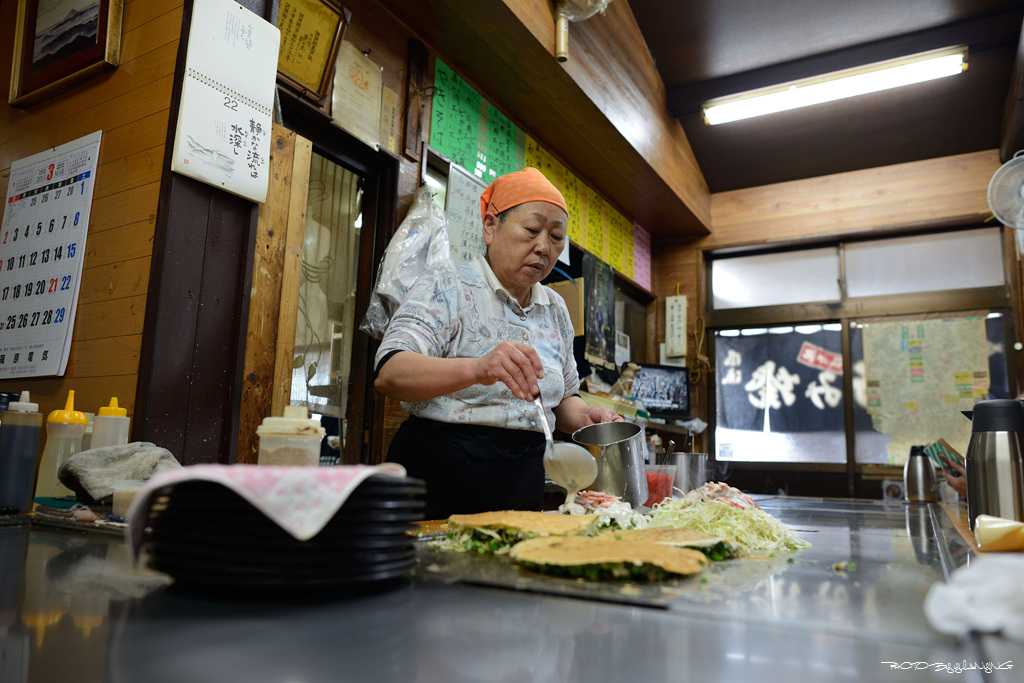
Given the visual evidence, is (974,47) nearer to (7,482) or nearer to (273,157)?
(273,157)

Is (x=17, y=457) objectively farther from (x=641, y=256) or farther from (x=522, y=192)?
(x=641, y=256)

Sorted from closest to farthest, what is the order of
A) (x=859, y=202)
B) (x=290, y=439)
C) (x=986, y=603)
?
(x=986, y=603)
(x=290, y=439)
(x=859, y=202)

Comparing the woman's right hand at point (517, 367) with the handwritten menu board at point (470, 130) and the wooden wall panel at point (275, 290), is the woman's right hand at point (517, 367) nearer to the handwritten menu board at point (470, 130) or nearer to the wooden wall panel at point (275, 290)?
the wooden wall panel at point (275, 290)

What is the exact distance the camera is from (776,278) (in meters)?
5.91

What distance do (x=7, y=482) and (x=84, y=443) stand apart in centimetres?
23

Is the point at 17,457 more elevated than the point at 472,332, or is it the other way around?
the point at 472,332

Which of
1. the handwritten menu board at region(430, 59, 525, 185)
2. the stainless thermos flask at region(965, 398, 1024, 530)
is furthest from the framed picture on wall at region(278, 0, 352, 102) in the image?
the stainless thermos flask at region(965, 398, 1024, 530)

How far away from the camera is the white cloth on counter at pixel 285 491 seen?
612 mm

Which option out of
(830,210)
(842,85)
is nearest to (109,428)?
(842,85)

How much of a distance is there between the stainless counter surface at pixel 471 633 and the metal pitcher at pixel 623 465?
0.80m

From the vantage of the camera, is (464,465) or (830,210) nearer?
(464,465)

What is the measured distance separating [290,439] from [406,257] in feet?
6.45

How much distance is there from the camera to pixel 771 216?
5.86 m

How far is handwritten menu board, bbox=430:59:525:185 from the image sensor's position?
11.3 feet
